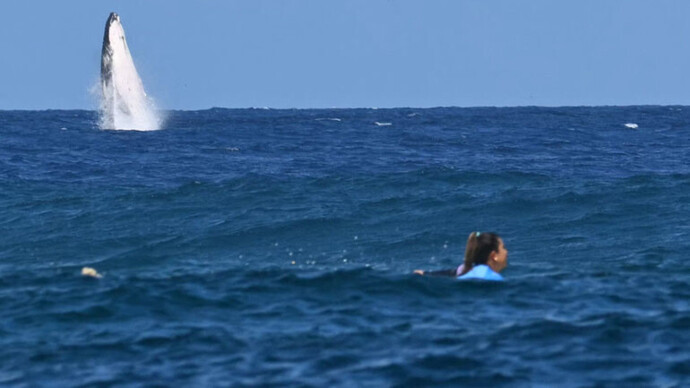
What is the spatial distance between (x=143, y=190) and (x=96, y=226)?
545 cm

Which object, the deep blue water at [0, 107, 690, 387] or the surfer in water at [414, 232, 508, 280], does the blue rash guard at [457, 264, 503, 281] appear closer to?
the surfer in water at [414, 232, 508, 280]

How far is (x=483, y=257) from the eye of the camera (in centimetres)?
1515

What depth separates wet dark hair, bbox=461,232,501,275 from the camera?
48.5 feet

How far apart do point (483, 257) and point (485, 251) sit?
6.6 inches

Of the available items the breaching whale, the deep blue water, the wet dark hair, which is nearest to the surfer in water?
the wet dark hair

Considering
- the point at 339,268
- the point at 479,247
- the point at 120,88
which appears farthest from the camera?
the point at 120,88

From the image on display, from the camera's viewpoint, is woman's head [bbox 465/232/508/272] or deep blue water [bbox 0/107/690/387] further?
woman's head [bbox 465/232/508/272]

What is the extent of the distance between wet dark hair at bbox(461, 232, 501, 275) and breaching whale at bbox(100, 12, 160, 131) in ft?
170

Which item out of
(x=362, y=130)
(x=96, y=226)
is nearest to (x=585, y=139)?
(x=362, y=130)

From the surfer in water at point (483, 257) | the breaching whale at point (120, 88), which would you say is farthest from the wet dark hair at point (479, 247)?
the breaching whale at point (120, 88)

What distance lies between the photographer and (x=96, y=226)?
26.0 m

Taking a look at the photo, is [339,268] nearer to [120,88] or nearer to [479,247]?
[479,247]

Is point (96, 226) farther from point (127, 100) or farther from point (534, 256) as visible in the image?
point (127, 100)

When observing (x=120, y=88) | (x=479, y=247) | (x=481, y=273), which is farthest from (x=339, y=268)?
(x=120, y=88)
